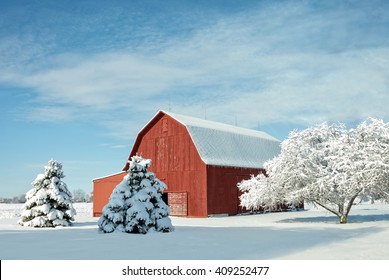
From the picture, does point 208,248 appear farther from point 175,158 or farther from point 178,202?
point 175,158

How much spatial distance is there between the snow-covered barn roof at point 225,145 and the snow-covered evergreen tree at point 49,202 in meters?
11.9

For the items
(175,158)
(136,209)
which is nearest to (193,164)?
(175,158)

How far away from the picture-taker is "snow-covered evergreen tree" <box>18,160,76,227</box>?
2552 centimetres

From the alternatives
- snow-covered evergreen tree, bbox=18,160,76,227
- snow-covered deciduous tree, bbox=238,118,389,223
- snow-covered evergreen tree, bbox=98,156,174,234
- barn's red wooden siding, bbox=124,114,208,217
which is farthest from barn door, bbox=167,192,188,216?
snow-covered evergreen tree, bbox=98,156,174,234

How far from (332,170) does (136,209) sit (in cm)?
1424

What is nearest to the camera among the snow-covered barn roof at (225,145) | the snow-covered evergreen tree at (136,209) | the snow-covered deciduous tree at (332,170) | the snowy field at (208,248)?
the snowy field at (208,248)

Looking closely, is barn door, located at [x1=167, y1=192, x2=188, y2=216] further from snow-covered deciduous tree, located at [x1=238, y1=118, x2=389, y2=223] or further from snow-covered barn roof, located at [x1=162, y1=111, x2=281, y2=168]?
snow-covered deciduous tree, located at [x1=238, y1=118, x2=389, y2=223]

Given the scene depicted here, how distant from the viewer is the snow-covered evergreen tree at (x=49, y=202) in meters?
25.5

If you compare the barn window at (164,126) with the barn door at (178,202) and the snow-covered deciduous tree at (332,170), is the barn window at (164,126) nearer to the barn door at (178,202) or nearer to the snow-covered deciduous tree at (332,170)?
the barn door at (178,202)

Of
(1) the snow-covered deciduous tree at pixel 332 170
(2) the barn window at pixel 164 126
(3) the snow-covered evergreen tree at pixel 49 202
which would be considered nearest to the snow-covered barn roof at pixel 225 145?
(2) the barn window at pixel 164 126

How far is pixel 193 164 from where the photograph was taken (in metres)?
34.6

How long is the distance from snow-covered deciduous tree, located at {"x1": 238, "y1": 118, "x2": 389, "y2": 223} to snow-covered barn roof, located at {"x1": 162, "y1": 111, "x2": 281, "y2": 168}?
8.03 metres

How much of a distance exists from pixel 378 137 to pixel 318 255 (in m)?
16.2
